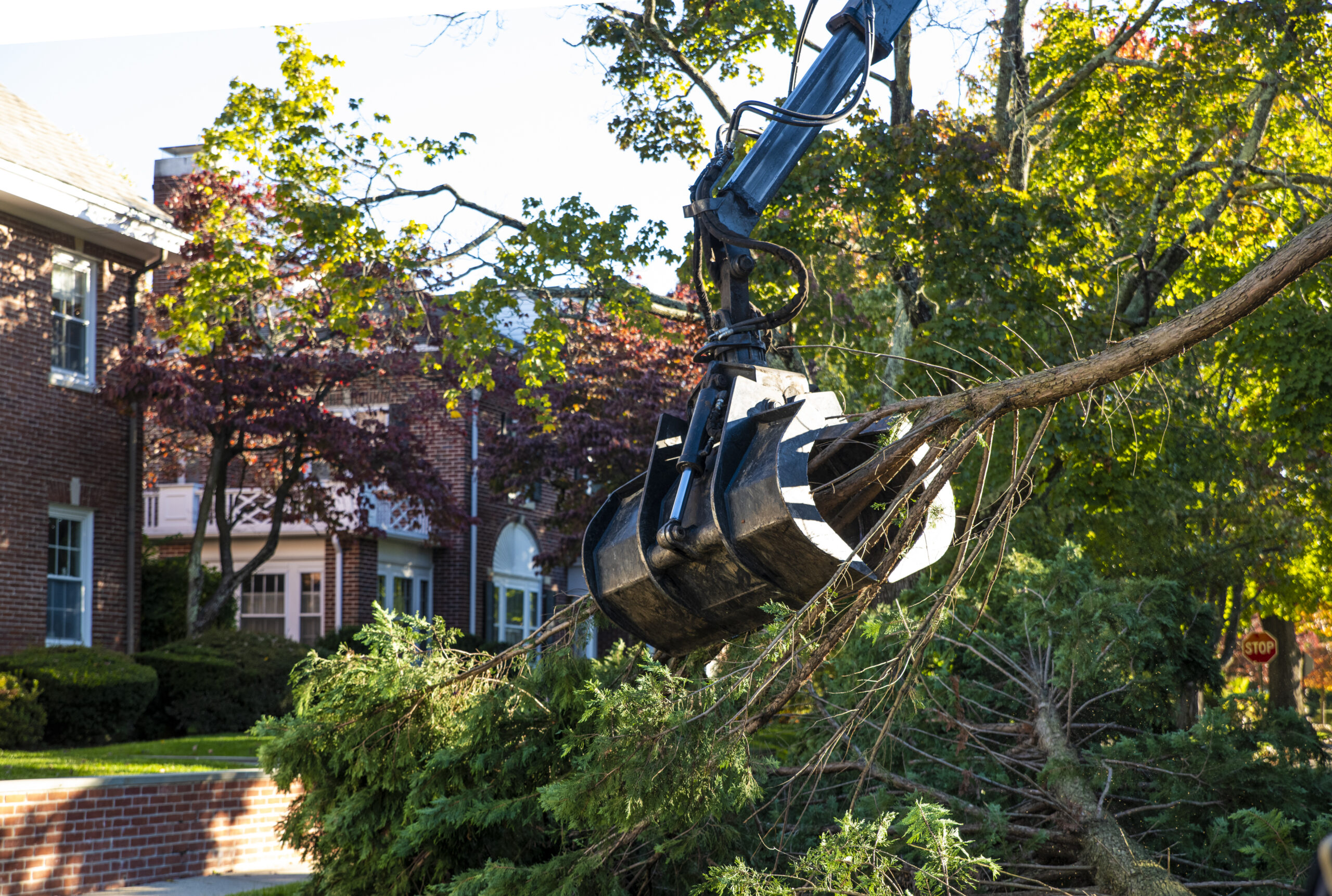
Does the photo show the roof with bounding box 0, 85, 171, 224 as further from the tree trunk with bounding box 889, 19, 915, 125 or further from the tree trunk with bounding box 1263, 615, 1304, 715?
the tree trunk with bounding box 1263, 615, 1304, 715

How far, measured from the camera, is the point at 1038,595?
24.0 ft

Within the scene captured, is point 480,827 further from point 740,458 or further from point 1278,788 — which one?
point 1278,788

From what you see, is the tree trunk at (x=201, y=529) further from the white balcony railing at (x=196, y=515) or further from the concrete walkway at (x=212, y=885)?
the concrete walkway at (x=212, y=885)

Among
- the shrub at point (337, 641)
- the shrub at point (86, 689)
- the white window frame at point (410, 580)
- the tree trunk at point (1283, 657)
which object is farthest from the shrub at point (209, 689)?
the tree trunk at point (1283, 657)

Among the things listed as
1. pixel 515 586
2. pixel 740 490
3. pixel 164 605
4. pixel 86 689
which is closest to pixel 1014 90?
pixel 740 490

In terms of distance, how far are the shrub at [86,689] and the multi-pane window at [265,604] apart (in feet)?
35.7

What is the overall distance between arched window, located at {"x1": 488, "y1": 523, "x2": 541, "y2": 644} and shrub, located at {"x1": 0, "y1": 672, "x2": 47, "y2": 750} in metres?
14.7

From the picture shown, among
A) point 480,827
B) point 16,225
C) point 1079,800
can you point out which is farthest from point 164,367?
point 1079,800

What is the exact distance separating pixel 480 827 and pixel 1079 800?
2.85m

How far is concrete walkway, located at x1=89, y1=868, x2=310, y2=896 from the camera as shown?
850cm

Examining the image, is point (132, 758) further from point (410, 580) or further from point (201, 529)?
point (410, 580)

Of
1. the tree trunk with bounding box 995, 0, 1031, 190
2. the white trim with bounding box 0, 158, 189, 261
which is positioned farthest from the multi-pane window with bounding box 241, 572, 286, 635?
the tree trunk with bounding box 995, 0, 1031, 190

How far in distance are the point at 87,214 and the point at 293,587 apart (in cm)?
1146

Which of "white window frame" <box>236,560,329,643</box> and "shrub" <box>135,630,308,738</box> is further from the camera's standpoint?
"white window frame" <box>236,560,329,643</box>
